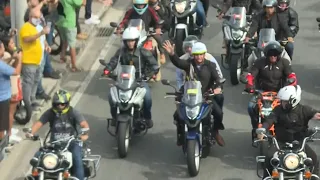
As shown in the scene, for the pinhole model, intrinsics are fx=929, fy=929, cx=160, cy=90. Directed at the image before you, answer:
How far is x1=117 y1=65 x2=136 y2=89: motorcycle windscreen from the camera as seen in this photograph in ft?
49.5

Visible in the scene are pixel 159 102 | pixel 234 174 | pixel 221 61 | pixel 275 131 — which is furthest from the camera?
pixel 221 61

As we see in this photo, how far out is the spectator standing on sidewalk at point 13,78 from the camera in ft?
48.8

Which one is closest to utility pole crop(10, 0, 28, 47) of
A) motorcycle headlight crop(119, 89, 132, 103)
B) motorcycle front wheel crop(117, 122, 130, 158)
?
motorcycle headlight crop(119, 89, 132, 103)

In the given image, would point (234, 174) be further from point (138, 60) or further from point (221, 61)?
point (221, 61)

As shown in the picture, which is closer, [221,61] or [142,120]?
[142,120]

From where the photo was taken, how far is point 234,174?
1436cm

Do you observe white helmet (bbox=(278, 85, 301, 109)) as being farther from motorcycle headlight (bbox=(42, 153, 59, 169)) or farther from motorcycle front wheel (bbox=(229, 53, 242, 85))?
motorcycle front wheel (bbox=(229, 53, 242, 85))

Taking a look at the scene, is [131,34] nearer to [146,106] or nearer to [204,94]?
[146,106]

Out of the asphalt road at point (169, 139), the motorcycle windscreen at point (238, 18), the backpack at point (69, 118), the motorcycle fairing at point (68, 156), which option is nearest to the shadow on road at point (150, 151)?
the asphalt road at point (169, 139)

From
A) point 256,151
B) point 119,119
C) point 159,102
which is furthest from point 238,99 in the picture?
point 119,119

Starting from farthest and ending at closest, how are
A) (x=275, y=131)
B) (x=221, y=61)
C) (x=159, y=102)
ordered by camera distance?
(x=221, y=61), (x=159, y=102), (x=275, y=131)

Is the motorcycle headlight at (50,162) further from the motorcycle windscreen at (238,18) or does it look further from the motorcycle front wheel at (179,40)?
the motorcycle front wheel at (179,40)

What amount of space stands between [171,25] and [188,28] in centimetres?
37

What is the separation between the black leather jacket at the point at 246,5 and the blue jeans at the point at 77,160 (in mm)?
7464
